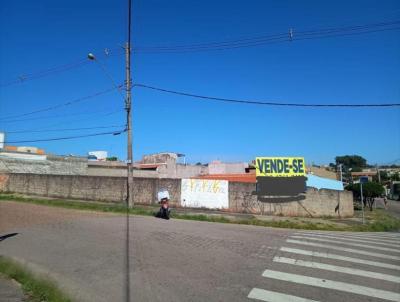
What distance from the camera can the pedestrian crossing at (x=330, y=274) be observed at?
20.9 feet

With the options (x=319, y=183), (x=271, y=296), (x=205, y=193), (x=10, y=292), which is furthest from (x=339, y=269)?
(x=319, y=183)

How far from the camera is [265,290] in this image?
6.55m

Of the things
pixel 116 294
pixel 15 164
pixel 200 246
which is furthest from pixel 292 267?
→ pixel 15 164

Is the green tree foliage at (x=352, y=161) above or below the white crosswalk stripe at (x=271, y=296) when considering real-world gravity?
above

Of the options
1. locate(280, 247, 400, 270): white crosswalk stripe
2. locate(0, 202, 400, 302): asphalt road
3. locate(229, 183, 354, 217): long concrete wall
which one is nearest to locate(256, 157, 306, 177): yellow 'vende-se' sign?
locate(229, 183, 354, 217): long concrete wall

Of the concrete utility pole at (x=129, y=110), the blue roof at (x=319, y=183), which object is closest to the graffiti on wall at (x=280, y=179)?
the blue roof at (x=319, y=183)

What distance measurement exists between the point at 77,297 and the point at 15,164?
40580mm

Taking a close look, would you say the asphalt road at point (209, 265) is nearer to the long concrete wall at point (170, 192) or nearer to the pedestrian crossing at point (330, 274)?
the pedestrian crossing at point (330, 274)

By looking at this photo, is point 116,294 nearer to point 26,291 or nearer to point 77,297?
point 77,297

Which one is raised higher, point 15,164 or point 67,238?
point 15,164

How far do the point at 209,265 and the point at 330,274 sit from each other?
2528mm

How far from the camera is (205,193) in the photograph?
1043 inches

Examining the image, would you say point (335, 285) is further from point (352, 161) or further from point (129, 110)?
point (352, 161)

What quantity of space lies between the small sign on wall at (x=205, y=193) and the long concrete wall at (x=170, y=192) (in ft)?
1.37
